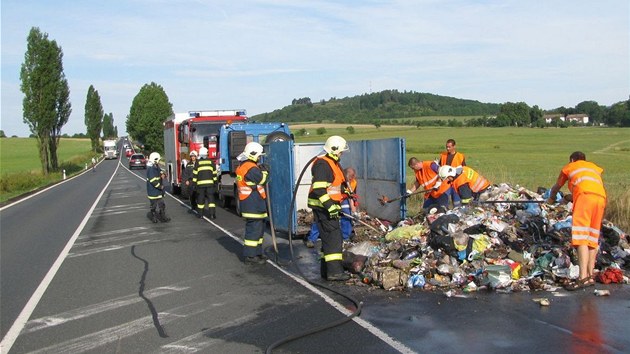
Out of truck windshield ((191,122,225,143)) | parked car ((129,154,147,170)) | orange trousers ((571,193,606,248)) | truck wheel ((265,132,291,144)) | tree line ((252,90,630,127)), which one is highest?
tree line ((252,90,630,127))

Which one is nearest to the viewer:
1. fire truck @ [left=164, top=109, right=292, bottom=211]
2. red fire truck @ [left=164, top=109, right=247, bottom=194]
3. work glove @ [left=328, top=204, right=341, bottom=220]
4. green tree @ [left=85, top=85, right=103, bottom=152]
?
work glove @ [left=328, top=204, right=341, bottom=220]

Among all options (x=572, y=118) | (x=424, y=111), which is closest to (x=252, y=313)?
(x=572, y=118)

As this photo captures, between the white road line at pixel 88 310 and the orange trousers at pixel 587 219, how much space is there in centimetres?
492

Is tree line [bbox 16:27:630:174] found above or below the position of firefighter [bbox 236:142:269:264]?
above

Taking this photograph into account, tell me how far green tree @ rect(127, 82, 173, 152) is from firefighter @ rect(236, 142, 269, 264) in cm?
6941

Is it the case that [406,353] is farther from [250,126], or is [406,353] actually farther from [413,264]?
[250,126]

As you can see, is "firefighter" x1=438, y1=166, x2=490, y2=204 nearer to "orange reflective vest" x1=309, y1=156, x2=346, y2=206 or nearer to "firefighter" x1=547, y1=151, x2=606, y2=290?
"orange reflective vest" x1=309, y1=156, x2=346, y2=206

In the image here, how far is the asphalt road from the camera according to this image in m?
5.53

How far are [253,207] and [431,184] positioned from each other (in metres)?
3.60

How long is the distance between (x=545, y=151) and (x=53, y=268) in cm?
5010

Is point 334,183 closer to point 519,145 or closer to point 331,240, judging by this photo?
point 331,240

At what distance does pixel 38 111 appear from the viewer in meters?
48.0

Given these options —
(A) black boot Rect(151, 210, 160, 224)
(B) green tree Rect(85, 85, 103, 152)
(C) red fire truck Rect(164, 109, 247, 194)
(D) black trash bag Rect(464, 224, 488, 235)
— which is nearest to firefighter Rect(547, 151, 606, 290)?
(D) black trash bag Rect(464, 224, 488, 235)

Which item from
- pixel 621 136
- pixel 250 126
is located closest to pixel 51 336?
pixel 250 126
